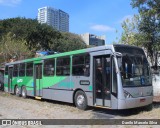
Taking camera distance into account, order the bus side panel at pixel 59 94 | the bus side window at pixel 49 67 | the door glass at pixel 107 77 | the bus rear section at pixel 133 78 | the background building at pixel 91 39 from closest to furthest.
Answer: the bus rear section at pixel 133 78 < the door glass at pixel 107 77 < the bus side panel at pixel 59 94 < the bus side window at pixel 49 67 < the background building at pixel 91 39

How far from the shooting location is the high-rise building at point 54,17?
82.8 metres

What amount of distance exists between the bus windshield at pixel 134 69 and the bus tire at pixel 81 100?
2.52 meters

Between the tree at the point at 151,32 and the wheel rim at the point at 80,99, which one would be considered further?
the tree at the point at 151,32

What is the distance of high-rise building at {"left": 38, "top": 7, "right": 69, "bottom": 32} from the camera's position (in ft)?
272

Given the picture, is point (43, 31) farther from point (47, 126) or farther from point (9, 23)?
point (47, 126)

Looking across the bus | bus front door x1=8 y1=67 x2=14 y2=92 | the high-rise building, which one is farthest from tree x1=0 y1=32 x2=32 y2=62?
the high-rise building

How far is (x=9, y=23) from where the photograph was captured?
56.7 metres

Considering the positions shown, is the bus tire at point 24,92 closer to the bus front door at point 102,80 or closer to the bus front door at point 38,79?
the bus front door at point 38,79

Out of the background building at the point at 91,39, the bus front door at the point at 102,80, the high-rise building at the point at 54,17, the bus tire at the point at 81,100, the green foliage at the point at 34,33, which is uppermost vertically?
the high-rise building at the point at 54,17

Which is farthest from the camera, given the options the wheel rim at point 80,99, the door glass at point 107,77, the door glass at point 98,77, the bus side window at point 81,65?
the wheel rim at point 80,99

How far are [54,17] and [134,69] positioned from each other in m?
75.5

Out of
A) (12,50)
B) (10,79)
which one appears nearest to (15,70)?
(10,79)

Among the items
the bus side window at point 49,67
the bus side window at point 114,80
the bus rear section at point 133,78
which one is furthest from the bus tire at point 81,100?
the bus side window at point 49,67

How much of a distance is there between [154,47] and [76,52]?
9271mm
